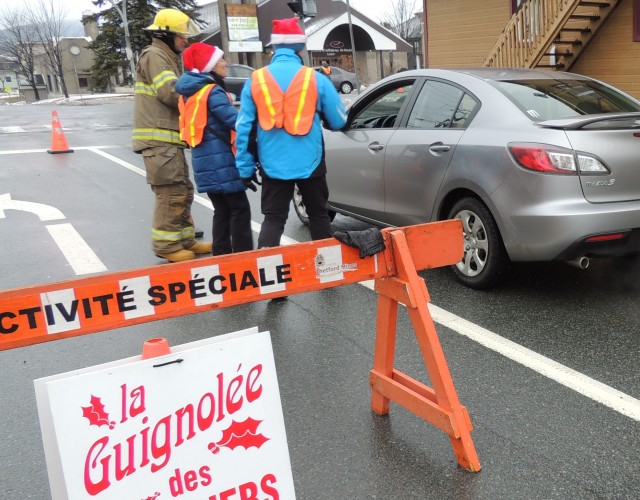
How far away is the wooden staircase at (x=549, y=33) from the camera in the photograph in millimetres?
11703

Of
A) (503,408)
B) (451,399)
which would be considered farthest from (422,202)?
(451,399)

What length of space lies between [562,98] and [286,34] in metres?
2.04

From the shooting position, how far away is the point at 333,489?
2725 mm

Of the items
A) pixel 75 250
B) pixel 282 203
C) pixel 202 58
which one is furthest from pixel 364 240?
pixel 75 250

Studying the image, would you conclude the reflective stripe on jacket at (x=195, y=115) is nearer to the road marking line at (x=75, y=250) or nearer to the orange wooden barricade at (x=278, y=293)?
the road marking line at (x=75, y=250)

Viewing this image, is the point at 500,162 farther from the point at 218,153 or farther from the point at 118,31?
the point at 118,31

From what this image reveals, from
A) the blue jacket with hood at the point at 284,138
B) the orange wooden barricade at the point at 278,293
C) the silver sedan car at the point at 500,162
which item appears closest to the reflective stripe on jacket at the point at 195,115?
the blue jacket with hood at the point at 284,138

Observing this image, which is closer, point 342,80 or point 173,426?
point 173,426

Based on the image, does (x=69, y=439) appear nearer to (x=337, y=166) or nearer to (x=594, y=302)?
(x=594, y=302)

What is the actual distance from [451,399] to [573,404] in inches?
34.0

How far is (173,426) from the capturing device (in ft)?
7.17

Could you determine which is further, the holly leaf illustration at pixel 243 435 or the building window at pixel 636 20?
the building window at pixel 636 20

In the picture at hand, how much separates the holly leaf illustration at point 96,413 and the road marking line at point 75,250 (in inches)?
155

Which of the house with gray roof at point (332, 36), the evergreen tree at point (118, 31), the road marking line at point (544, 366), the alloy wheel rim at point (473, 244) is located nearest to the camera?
the road marking line at point (544, 366)
